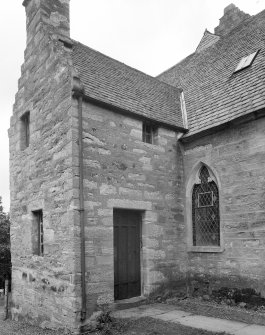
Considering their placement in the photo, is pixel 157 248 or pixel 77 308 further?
pixel 157 248

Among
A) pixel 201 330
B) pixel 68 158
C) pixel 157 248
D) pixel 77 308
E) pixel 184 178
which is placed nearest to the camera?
pixel 201 330

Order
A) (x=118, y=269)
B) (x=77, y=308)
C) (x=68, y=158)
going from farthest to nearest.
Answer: (x=118, y=269)
(x=68, y=158)
(x=77, y=308)

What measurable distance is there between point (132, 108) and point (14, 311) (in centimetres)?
Answer: 675

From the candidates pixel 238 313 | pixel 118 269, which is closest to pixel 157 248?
pixel 118 269

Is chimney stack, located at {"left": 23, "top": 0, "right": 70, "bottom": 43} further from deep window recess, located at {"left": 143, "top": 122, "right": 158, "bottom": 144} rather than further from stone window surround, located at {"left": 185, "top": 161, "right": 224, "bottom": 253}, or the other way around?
stone window surround, located at {"left": 185, "top": 161, "right": 224, "bottom": 253}

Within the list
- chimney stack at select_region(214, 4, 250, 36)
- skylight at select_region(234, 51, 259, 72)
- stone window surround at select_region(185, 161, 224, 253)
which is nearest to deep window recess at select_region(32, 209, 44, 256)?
stone window surround at select_region(185, 161, 224, 253)

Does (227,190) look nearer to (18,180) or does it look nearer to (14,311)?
(18,180)

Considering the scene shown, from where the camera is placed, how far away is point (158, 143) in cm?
1013

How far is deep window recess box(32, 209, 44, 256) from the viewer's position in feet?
32.2

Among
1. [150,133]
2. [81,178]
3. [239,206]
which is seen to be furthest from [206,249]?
[81,178]

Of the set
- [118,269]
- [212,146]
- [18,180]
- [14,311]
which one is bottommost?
[14,311]

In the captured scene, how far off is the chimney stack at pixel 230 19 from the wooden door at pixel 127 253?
31.1ft

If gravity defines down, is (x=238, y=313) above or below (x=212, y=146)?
below

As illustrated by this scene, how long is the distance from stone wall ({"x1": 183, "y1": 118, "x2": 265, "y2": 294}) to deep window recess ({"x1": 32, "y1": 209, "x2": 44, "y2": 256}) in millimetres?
4200
